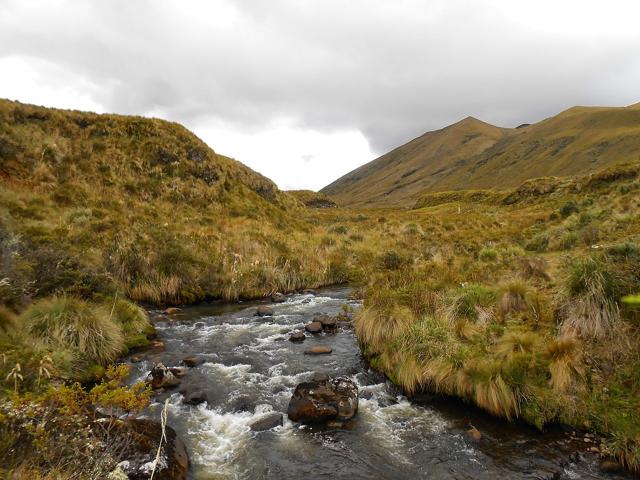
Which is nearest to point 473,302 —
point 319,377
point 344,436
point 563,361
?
point 563,361

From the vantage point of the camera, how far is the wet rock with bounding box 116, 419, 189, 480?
573 centimetres

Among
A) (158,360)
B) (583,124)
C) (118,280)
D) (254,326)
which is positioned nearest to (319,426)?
(158,360)

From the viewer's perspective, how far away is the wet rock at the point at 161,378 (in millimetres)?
9328

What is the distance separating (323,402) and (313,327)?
514 cm

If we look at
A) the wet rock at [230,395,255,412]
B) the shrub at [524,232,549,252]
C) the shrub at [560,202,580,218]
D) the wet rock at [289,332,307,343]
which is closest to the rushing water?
the wet rock at [230,395,255,412]

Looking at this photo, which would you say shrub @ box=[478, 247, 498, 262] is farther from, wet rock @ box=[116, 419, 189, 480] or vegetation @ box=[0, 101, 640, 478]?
wet rock @ box=[116, 419, 189, 480]

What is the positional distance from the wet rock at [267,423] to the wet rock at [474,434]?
11.8 ft

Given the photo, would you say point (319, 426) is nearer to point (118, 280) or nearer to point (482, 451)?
point (482, 451)

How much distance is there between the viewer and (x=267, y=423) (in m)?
7.86

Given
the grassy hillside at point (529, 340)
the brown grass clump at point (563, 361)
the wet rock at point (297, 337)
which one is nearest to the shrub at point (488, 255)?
the grassy hillside at point (529, 340)

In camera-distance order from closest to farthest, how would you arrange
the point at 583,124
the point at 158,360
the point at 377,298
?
the point at 158,360, the point at 377,298, the point at 583,124

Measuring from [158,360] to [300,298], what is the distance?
8.04 meters

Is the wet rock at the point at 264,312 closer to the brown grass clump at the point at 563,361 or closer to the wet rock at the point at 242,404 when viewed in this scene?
the wet rock at the point at 242,404

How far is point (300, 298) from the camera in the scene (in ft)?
59.4
